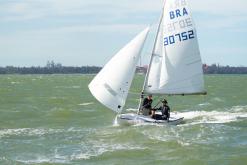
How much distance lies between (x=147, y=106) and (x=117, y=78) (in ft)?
6.07

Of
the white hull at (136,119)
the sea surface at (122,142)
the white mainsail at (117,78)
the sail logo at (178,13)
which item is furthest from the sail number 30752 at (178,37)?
the sea surface at (122,142)

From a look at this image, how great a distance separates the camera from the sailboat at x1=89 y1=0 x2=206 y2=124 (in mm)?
26516

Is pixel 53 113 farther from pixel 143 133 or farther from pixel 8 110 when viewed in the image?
pixel 143 133

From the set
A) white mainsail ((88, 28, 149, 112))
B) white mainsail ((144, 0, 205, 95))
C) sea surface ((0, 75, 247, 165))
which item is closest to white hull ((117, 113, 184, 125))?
sea surface ((0, 75, 247, 165))

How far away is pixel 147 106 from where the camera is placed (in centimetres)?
2673

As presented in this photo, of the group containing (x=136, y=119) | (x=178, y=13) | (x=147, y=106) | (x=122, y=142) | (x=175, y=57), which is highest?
(x=178, y=13)

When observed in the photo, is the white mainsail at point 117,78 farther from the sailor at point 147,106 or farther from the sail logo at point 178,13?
the sail logo at point 178,13

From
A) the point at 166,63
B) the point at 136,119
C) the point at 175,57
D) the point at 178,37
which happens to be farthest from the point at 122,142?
the point at 178,37

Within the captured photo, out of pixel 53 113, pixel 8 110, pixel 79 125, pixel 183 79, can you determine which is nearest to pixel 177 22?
pixel 183 79

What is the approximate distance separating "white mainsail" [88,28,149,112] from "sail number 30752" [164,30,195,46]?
A: 47.5 inches

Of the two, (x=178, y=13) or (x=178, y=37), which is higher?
(x=178, y=13)

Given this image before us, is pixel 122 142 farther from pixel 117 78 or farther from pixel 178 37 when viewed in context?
pixel 178 37

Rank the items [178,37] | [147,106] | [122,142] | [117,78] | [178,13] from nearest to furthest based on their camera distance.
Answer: [122,142], [117,78], [147,106], [178,13], [178,37]

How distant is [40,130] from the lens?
90.6 ft
